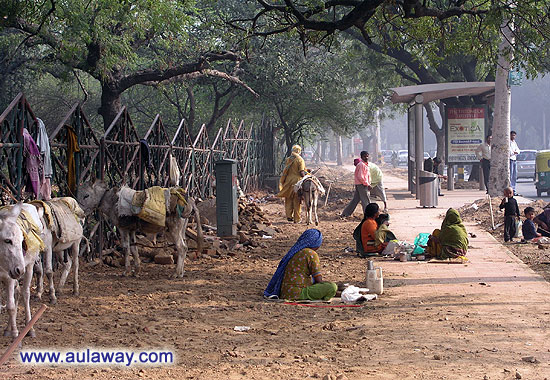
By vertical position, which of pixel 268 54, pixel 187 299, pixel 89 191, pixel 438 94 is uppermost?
pixel 268 54

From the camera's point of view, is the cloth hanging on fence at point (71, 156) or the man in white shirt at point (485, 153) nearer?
the cloth hanging on fence at point (71, 156)

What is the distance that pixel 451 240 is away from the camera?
38.3ft

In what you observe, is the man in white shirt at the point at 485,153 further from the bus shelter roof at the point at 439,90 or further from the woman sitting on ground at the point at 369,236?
the woman sitting on ground at the point at 369,236

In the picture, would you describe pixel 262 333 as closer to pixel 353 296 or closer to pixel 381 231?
pixel 353 296

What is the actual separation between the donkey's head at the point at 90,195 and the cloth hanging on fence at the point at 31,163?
1.03 meters

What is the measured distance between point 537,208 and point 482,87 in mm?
6322

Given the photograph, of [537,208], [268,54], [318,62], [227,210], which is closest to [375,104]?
[318,62]

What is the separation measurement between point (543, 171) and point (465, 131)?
303cm

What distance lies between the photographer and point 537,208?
17938 mm

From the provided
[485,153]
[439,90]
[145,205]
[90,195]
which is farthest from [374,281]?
[485,153]

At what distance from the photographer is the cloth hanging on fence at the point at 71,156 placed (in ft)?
35.2

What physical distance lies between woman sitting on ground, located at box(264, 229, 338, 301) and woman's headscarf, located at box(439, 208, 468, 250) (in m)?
3.43

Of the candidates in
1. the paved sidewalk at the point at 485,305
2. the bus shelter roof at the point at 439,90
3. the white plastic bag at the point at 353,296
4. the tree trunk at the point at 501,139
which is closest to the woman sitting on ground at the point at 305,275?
the white plastic bag at the point at 353,296

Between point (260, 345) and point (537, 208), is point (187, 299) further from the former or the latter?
point (537, 208)
